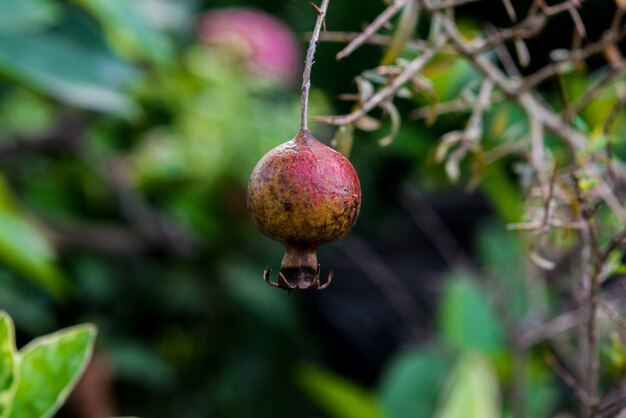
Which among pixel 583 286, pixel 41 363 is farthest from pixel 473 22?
pixel 41 363

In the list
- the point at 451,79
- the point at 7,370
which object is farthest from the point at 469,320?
the point at 7,370

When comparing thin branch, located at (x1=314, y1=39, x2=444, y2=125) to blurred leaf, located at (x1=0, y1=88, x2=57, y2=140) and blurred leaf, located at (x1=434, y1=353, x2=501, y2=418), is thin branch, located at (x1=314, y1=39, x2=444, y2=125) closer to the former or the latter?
blurred leaf, located at (x1=434, y1=353, x2=501, y2=418)

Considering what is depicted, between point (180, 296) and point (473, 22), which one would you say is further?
point (180, 296)

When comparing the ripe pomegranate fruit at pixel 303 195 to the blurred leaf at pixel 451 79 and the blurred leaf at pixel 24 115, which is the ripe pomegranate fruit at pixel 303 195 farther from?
the blurred leaf at pixel 24 115

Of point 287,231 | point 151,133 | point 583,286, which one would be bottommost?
point 151,133

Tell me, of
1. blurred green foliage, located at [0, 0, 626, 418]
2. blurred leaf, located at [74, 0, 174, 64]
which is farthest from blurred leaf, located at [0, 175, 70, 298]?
blurred leaf, located at [74, 0, 174, 64]

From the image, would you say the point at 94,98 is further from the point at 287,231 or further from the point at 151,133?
the point at 287,231
